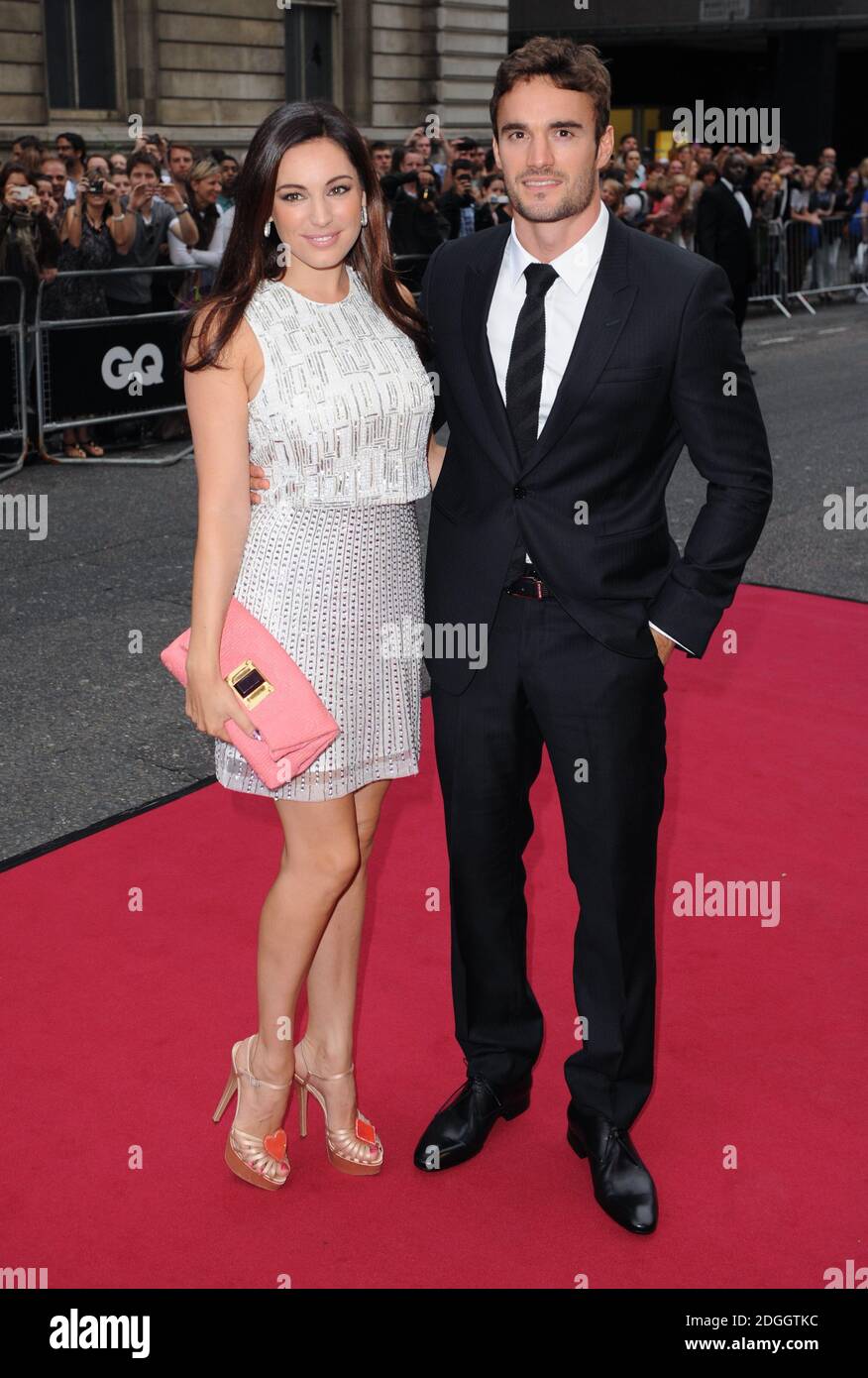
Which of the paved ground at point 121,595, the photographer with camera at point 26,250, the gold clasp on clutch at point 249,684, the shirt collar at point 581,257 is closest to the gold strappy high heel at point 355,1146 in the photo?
the gold clasp on clutch at point 249,684

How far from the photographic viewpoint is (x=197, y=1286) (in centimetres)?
285

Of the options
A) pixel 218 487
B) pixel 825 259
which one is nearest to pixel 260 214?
pixel 218 487

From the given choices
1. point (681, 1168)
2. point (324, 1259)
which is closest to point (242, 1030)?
point (324, 1259)

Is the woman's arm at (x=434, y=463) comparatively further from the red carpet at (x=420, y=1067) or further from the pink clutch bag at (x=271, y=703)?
the red carpet at (x=420, y=1067)

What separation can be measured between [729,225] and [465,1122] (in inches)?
441

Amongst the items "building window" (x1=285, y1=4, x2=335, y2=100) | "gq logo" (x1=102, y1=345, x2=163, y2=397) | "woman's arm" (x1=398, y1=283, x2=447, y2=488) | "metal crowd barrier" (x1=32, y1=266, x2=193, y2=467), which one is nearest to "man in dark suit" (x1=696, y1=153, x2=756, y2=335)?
"metal crowd barrier" (x1=32, y1=266, x2=193, y2=467)

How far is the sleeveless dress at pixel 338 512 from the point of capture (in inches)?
112

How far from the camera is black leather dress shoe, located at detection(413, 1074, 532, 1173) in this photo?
3230 mm

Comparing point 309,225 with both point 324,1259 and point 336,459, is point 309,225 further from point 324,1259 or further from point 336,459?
point 324,1259

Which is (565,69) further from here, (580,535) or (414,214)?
(414,214)

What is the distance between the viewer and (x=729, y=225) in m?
13.0

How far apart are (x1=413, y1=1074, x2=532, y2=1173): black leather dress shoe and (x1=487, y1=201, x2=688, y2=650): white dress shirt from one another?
1107mm

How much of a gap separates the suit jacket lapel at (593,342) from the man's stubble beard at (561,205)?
0.13 meters

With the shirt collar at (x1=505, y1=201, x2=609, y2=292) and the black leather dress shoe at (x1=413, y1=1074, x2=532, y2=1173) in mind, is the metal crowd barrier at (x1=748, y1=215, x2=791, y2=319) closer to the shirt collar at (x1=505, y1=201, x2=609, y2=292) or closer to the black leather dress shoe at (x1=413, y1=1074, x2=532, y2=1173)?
the shirt collar at (x1=505, y1=201, x2=609, y2=292)
